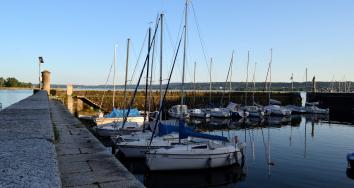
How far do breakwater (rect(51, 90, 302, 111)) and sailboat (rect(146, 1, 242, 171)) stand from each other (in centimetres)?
3248

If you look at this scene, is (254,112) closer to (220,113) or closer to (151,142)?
(220,113)

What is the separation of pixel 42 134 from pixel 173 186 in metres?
10.9

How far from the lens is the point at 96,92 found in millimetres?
60375

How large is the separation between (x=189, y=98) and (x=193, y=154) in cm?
5079

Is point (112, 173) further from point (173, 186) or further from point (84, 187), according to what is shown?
point (173, 186)

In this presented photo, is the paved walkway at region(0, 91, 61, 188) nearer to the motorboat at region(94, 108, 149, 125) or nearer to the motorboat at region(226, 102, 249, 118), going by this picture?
the motorboat at region(94, 108, 149, 125)

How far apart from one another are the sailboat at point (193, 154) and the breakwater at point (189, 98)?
1279 inches

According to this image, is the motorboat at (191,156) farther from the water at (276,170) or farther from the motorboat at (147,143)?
the motorboat at (147,143)

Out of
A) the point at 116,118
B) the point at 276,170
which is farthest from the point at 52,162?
the point at 116,118

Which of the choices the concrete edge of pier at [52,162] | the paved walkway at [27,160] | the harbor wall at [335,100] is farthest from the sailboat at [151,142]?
the harbor wall at [335,100]

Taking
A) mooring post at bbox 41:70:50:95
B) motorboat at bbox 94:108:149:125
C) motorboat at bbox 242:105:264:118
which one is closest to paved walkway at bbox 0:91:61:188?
motorboat at bbox 94:108:149:125

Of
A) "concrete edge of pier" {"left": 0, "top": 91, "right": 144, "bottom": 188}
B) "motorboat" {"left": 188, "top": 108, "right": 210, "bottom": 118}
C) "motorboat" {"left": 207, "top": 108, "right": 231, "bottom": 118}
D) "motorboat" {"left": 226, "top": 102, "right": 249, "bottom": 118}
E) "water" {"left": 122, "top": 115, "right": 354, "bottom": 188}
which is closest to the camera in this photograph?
"concrete edge of pier" {"left": 0, "top": 91, "right": 144, "bottom": 188}

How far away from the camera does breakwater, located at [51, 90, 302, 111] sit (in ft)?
193

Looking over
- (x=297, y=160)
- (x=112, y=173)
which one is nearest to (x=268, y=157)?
(x=297, y=160)
